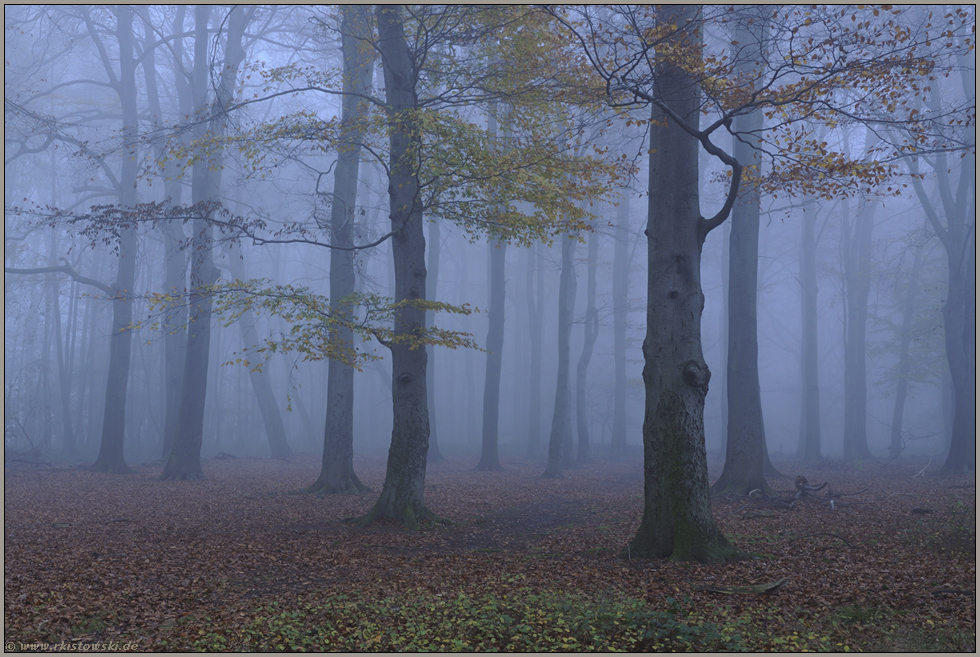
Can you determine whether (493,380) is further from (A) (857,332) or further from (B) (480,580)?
(A) (857,332)

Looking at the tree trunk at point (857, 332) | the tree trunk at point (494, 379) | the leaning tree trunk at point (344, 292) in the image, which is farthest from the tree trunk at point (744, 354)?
the tree trunk at point (857, 332)

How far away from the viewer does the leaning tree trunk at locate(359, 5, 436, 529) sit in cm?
1066

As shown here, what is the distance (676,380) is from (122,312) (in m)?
19.0

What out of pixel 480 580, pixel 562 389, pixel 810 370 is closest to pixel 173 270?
pixel 562 389

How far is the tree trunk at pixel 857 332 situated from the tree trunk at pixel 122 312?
2471 cm

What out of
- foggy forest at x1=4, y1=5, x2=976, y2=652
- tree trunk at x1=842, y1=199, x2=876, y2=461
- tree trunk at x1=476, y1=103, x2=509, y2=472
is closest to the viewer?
foggy forest at x1=4, y1=5, x2=976, y2=652

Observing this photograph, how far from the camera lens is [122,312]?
21.2 metres

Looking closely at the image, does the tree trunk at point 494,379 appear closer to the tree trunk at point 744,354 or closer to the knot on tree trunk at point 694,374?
the tree trunk at point 744,354

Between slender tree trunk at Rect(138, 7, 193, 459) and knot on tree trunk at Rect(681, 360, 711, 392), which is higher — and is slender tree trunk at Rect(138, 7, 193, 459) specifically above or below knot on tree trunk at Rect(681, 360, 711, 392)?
above

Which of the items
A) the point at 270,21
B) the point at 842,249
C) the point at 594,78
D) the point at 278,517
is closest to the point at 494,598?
the point at 278,517

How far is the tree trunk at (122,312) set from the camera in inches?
789

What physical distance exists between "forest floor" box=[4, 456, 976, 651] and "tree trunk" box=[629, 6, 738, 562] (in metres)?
0.44

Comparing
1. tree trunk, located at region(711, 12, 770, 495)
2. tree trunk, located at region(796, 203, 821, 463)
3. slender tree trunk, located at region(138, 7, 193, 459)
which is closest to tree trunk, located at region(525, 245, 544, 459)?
tree trunk, located at region(796, 203, 821, 463)

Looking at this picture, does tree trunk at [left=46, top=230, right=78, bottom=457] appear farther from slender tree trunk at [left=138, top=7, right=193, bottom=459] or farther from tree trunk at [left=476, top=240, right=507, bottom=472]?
tree trunk at [left=476, top=240, right=507, bottom=472]
